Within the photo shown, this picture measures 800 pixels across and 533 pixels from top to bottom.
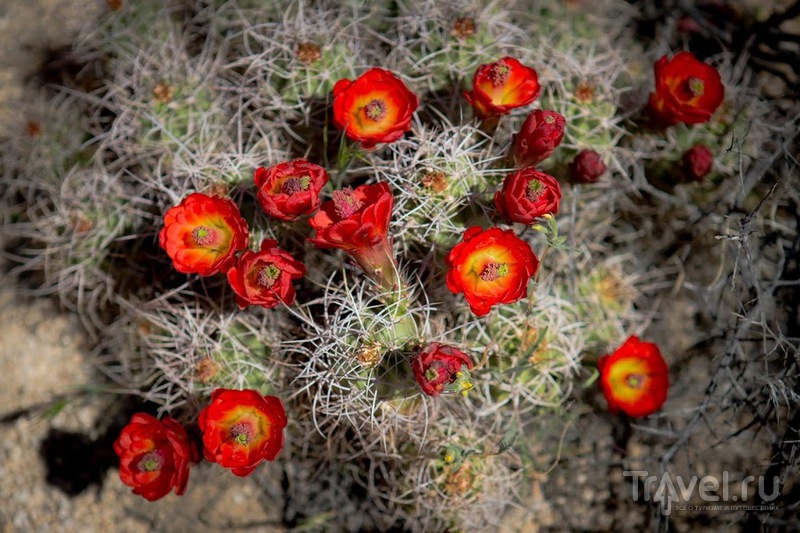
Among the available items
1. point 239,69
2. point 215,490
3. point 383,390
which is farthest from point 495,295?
point 215,490

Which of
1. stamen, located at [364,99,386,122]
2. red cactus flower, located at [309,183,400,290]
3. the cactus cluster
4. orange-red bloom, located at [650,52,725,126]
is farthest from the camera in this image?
orange-red bloom, located at [650,52,725,126]

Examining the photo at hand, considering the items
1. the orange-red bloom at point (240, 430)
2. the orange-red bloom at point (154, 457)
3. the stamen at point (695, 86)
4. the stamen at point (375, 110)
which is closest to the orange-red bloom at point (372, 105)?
the stamen at point (375, 110)

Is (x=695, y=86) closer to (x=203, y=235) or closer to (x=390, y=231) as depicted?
(x=390, y=231)

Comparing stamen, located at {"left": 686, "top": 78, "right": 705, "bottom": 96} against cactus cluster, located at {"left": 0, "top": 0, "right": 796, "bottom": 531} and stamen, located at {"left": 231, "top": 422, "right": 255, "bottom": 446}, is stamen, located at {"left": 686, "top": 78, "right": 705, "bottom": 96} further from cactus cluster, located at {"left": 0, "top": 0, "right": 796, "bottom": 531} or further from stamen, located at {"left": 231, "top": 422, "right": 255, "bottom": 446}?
stamen, located at {"left": 231, "top": 422, "right": 255, "bottom": 446}

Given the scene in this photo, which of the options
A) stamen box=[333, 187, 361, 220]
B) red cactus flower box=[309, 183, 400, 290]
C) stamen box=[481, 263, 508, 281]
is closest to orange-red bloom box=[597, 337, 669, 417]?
stamen box=[481, 263, 508, 281]

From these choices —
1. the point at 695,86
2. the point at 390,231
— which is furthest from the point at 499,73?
the point at 695,86

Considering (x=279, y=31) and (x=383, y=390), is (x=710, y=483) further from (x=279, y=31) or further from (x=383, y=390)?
(x=279, y=31)

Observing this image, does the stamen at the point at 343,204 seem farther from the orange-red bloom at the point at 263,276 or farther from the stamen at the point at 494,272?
the stamen at the point at 494,272
